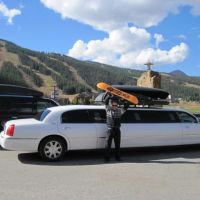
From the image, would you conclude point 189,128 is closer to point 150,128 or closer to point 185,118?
point 185,118

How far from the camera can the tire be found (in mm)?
10180

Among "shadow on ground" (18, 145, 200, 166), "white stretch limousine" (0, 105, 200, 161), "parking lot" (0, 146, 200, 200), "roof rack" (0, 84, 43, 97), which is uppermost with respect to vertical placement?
"roof rack" (0, 84, 43, 97)

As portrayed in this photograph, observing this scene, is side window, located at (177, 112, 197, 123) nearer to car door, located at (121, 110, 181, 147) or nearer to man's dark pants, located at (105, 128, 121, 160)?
Answer: car door, located at (121, 110, 181, 147)

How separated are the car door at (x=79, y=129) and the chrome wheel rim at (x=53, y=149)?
31 centimetres

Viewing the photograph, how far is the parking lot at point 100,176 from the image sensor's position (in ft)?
22.6

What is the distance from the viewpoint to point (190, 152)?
39.0 ft

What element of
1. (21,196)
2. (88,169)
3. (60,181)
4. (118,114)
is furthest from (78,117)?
(21,196)

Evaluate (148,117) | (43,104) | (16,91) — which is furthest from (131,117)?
(16,91)

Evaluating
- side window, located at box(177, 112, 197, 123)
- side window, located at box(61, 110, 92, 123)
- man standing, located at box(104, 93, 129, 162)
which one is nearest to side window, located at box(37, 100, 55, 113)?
side window, located at box(61, 110, 92, 123)

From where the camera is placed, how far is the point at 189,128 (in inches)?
471

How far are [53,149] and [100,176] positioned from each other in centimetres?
227

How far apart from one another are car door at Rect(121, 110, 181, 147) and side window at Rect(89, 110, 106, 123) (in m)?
0.55

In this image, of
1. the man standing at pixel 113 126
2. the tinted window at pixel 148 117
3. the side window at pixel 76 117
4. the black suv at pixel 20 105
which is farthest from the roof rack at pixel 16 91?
A: the man standing at pixel 113 126

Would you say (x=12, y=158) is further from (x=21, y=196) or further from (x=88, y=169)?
(x=21, y=196)
